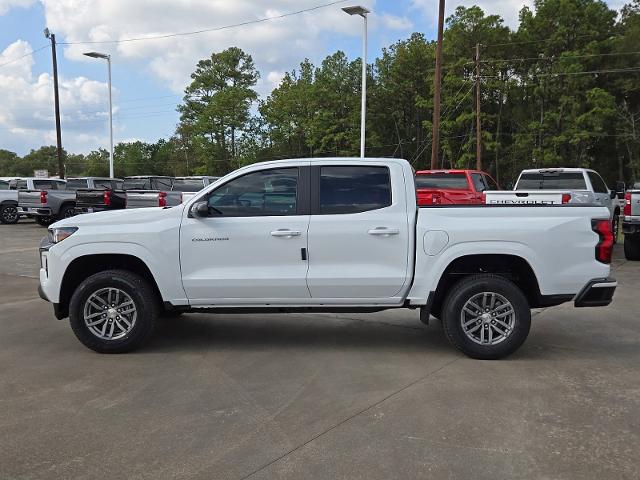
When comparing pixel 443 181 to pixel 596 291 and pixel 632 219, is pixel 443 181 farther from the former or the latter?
pixel 596 291

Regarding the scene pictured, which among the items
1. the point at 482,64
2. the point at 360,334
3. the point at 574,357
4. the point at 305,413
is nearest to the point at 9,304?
the point at 360,334

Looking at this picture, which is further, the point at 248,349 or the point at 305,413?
the point at 248,349

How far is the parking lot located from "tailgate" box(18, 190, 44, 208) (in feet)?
49.9

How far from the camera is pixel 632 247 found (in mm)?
12445

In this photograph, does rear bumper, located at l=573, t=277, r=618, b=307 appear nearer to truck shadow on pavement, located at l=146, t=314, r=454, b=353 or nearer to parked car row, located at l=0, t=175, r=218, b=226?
truck shadow on pavement, located at l=146, t=314, r=454, b=353

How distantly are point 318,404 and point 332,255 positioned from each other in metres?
1.52

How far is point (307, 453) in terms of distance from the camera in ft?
11.7

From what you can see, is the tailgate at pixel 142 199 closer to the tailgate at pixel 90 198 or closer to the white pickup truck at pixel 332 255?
the tailgate at pixel 90 198

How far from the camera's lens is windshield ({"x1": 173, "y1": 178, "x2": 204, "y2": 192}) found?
2061 centimetres

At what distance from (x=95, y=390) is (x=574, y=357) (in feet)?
14.2

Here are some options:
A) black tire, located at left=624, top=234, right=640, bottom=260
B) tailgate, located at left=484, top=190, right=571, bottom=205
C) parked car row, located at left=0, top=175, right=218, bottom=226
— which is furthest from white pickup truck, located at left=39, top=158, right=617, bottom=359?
parked car row, located at left=0, top=175, right=218, bottom=226

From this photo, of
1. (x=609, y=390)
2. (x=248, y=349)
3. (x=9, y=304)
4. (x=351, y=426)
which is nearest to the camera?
(x=351, y=426)

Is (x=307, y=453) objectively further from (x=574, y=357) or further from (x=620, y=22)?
(x=620, y=22)

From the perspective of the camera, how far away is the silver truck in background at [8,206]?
23.1 m
